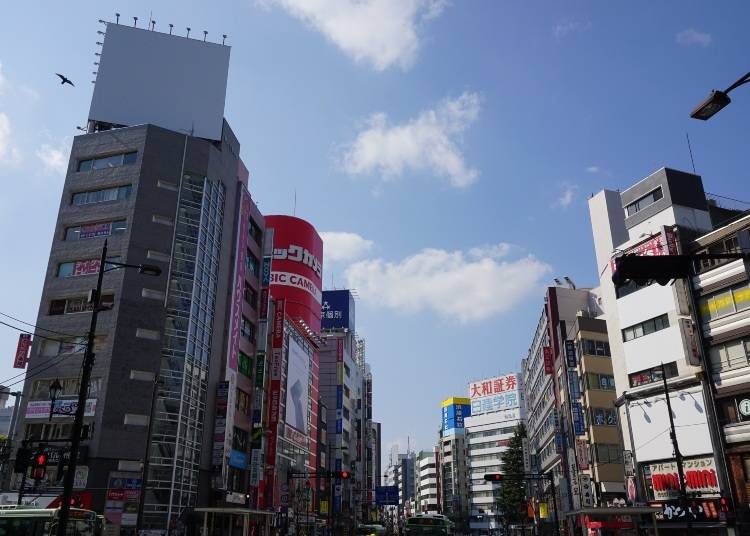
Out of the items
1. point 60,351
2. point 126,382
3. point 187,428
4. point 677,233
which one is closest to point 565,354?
point 677,233

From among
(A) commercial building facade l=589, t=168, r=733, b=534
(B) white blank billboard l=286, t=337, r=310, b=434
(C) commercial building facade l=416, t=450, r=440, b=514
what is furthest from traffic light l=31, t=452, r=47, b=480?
(C) commercial building facade l=416, t=450, r=440, b=514

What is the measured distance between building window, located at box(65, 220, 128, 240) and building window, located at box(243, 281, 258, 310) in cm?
1363

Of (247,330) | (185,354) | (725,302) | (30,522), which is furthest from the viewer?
(247,330)

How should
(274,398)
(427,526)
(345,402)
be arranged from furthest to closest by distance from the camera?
(345,402), (274,398), (427,526)

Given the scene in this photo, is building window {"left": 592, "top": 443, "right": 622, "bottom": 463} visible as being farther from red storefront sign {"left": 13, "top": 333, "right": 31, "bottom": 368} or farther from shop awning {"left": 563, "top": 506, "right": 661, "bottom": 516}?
red storefront sign {"left": 13, "top": 333, "right": 31, "bottom": 368}

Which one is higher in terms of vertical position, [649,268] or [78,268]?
[78,268]

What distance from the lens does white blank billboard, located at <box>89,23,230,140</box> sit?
5516cm

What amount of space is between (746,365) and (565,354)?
21733mm

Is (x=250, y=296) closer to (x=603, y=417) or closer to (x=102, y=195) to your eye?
(x=102, y=195)

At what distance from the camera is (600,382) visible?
56969 mm

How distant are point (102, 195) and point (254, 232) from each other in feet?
55.3

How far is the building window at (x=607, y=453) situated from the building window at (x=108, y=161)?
4631 cm

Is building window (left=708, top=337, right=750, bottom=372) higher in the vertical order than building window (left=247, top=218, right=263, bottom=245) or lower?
lower

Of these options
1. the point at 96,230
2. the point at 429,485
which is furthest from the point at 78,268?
Answer: the point at 429,485
